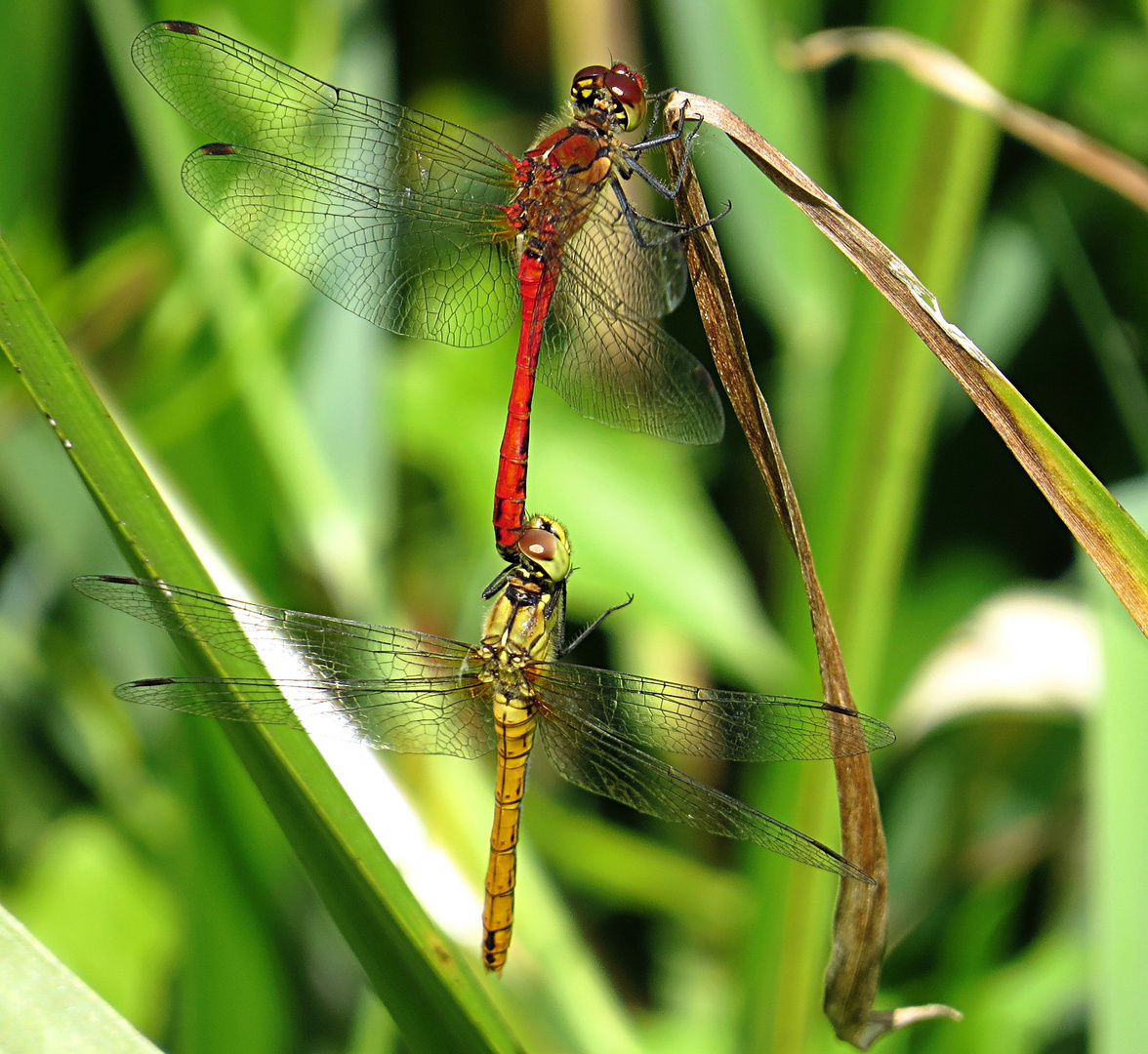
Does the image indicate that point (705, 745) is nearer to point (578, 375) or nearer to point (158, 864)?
point (578, 375)

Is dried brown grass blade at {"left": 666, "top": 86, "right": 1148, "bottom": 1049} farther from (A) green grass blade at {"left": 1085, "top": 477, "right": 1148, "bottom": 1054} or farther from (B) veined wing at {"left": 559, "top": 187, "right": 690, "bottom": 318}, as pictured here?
(B) veined wing at {"left": 559, "top": 187, "right": 690, "bottom": 318}

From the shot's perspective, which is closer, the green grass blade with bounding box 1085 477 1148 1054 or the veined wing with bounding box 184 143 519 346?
the green grass blade with bounding box 1085 477 1148 1054

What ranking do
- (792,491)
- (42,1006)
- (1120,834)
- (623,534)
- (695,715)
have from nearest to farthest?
(42,1006) < (792,491) < (1120,834) < (695,715) < (623,534)

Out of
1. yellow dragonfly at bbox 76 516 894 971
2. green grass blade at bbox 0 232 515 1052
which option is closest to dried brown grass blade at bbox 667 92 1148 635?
yellow dragonfly at bbox 76 516 894 971

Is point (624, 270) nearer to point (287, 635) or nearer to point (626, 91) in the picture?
point (626, 91)

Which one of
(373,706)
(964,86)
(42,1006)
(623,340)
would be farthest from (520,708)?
(964,86)

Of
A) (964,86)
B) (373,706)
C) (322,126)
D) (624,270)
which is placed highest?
(322,126)

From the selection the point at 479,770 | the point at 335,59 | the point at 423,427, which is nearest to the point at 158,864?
the point at 479,770
